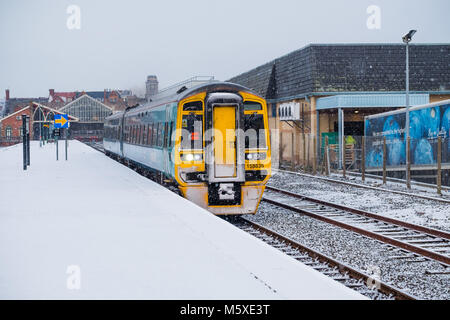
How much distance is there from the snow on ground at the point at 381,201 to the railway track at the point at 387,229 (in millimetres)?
626

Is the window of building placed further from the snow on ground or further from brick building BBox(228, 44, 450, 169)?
the snow on ground

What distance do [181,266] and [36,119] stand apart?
87.3m

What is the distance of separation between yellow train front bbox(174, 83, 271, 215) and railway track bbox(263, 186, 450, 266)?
2.00m

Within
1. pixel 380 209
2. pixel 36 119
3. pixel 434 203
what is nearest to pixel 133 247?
pixel 380 209

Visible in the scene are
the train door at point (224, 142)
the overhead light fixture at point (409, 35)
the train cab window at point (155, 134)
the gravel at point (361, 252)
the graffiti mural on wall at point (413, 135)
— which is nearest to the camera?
the gravel at point (361, 252)

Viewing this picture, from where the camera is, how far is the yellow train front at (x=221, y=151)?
1304 cm

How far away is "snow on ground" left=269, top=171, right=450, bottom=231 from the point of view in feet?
44.3

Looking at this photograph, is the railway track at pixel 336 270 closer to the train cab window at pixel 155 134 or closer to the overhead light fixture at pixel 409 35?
the train cab window at pixel 155 134

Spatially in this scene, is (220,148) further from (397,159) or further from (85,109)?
(85,109)

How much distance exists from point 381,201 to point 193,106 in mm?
6700

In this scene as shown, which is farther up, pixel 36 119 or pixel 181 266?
pixel 36 119

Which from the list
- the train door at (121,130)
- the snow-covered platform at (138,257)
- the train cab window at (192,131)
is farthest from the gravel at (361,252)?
the train door at (121,130)

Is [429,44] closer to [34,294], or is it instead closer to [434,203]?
[434,203]

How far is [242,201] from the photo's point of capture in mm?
13289
